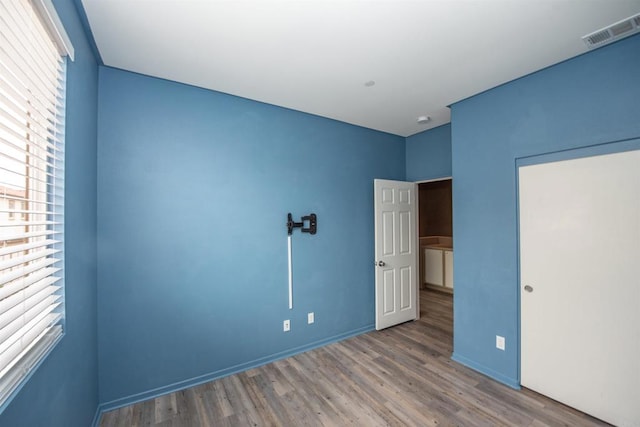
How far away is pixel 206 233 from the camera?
2521 mm

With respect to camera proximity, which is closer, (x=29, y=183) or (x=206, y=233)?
(x=29, y=183)

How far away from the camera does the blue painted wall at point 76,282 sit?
3.60ft

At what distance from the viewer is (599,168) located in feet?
6.55

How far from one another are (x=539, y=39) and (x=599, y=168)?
1042 millimetres

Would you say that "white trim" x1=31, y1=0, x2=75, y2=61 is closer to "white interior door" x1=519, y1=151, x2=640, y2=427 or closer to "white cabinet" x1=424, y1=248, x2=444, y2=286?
"white interior door" x1=519, y1=151, x2=640, y2=427

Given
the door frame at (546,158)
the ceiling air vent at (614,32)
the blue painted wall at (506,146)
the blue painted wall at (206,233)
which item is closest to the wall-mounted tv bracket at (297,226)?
the blue painted wall at (206,233)

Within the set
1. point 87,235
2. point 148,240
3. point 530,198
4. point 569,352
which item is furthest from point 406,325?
point 87,235

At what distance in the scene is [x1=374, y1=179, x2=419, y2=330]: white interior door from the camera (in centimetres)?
362

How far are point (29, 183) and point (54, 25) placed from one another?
71 centimetres

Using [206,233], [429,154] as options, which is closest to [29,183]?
[206,233]

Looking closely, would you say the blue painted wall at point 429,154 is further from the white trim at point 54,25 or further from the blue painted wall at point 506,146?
the white trim at point 54,25

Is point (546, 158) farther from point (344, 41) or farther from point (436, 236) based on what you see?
point (436, 236)

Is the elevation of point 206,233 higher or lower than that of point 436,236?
higher

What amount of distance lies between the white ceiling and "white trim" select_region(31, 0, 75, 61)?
40 cm
